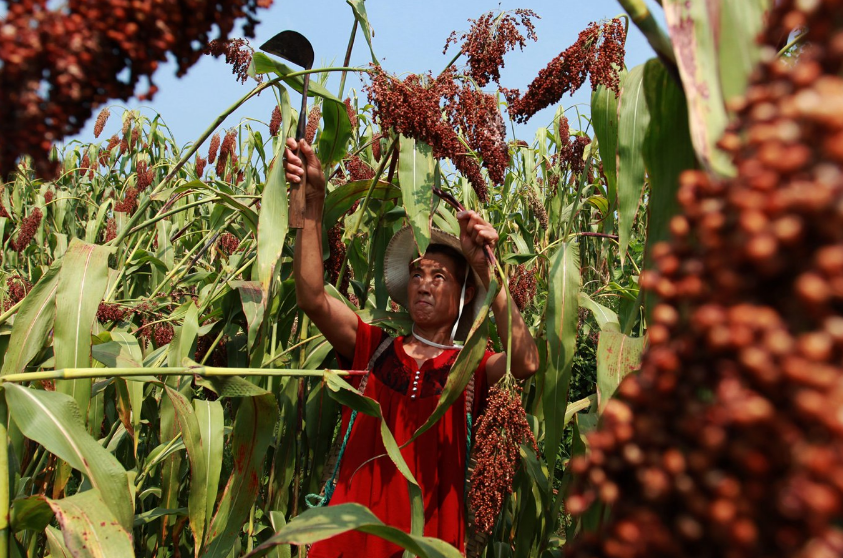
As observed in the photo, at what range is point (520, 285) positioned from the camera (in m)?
3.18

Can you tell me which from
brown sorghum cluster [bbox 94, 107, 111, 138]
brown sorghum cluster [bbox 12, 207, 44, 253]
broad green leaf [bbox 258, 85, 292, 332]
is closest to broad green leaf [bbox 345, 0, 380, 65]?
broad green leaf [bbox 258, 85, 292, 332]

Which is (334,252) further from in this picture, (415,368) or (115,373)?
(115,373)

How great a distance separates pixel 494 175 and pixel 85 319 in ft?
4.01

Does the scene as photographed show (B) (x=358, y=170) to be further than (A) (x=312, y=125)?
No

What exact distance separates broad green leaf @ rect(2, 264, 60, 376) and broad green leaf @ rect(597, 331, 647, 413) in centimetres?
150

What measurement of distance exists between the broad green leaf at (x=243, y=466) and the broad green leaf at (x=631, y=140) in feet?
3.94

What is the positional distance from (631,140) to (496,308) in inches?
37.9

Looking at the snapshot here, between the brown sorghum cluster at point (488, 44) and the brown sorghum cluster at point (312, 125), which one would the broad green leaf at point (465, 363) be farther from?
the brown sorghum cluster at point (312, 125)

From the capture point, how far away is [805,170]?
1.54 feet

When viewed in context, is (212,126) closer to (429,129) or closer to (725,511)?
(429,129)

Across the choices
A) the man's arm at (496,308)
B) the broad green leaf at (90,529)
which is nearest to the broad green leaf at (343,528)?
the broad green leaf at (90,529)

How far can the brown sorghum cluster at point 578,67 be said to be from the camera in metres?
2.25

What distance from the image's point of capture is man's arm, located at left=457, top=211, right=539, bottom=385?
2289mm

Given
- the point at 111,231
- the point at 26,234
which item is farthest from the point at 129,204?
the point at 26,234
